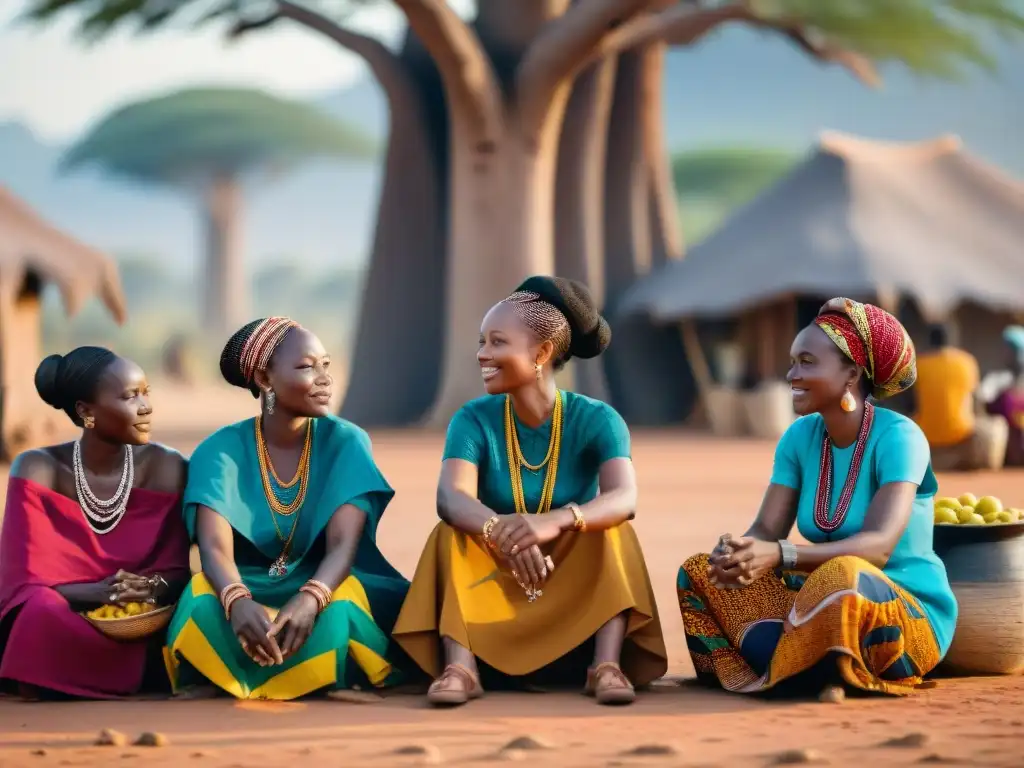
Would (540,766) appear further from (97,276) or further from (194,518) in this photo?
(97,276)

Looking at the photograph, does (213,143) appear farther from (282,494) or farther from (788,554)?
(788,554)

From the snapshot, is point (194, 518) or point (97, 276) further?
point (97, 276)

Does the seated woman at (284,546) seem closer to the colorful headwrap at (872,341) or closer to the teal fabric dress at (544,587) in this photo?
the teal fabric dress at (544,587)

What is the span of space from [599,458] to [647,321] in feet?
54.1

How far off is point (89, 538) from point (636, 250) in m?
17.3

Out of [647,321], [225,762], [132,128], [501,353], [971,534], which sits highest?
[132,128]

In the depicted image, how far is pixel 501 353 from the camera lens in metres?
5.29

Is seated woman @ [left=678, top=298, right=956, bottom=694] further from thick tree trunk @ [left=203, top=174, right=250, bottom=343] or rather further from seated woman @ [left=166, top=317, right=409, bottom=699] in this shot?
thick tree trunk @ [left=203, top=174, right=250, bottom=343]

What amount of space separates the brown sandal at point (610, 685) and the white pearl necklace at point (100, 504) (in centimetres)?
172

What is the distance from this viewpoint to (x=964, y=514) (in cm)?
568

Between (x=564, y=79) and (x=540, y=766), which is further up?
(x=564, y=79)

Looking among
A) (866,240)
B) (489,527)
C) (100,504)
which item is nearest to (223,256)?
(866,240)

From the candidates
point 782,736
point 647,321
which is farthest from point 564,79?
point 782,736

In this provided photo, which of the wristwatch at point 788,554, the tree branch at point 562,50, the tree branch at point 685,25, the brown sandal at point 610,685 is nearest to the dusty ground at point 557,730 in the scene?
the brown sandal at point 610,685
